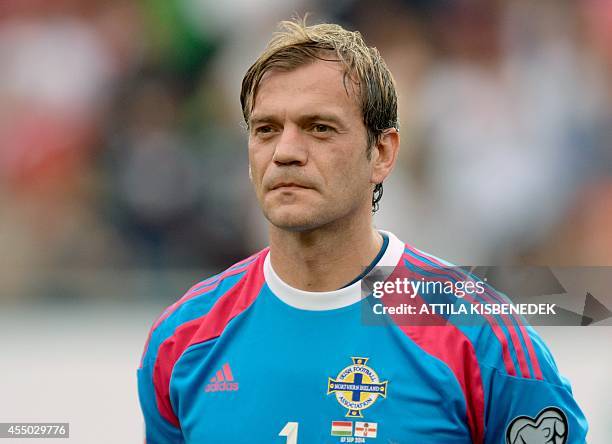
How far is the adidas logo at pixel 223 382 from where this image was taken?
9.60 ft

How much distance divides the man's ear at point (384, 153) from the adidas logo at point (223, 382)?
0.74 metres

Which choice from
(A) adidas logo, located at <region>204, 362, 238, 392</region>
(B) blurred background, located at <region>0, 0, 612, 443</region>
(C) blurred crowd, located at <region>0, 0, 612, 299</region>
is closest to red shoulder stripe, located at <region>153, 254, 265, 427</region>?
(A) adidas logo, located at <region>204, 362, 238, 392</region>

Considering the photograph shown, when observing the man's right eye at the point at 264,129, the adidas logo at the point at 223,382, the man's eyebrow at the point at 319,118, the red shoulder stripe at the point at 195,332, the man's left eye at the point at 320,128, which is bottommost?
the adidas logo at the point at 223,382

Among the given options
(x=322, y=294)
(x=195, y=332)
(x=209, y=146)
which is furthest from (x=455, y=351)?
(x=209, y=146)

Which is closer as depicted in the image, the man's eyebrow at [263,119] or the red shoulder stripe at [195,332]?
the man's eyebrow at [263,119]

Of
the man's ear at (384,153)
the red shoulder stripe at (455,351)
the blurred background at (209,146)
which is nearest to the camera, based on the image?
the red shoulder stripe at (455,351)

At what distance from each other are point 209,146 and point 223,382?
5.37 meters

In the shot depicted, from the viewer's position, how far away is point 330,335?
2.90 meters

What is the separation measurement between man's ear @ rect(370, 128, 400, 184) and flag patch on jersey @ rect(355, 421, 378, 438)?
0.75 m

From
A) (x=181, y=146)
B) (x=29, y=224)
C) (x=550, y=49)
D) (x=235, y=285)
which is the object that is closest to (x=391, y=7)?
(x=550, y=49)

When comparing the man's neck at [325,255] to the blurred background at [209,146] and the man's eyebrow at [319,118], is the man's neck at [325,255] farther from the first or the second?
the blurred background at [209,146]

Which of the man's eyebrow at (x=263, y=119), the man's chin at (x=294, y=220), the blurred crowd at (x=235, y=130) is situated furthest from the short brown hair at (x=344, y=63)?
the blurred crowd at (x=235, y=130)

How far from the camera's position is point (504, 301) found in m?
2.94

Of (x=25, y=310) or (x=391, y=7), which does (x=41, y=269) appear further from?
(x=391, y=7)
